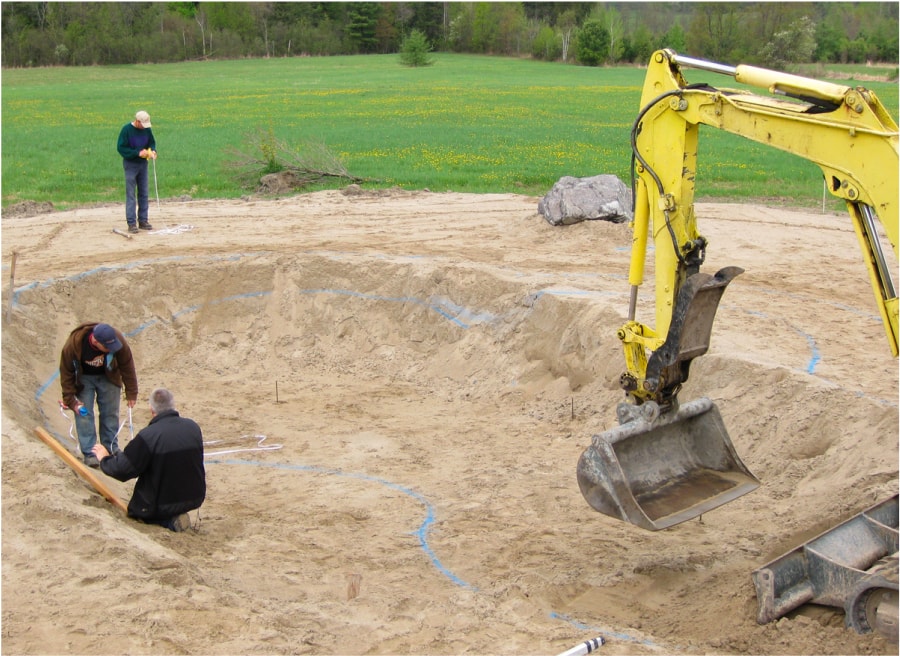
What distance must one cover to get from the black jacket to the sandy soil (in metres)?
0.26

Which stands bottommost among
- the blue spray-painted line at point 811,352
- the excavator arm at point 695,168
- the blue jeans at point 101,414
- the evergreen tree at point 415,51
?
the blue jeans at point 101,414

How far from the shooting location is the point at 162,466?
790cm

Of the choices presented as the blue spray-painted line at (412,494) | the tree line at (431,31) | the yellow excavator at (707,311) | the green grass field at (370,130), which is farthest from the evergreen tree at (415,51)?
the yellow excavator at (707,311)

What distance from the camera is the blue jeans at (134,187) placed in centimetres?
1550

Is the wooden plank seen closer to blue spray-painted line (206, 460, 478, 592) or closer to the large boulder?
blue spray-painted line (206, 460, 478, 592)

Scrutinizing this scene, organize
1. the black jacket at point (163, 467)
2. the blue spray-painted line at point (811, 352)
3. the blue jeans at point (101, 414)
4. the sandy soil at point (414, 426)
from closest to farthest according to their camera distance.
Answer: the sandy soil at point (414, 426) → the black jacket at point (163, 467) → the blue jeans at point (101, 414) → the blue spray-painted line at point (811, 352)

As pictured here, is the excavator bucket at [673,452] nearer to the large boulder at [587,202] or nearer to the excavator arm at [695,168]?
the excavator arm at [695,168]

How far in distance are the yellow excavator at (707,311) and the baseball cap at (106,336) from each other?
176 inches

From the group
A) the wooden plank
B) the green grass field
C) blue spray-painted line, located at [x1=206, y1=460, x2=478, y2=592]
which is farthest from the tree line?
the wooden plank

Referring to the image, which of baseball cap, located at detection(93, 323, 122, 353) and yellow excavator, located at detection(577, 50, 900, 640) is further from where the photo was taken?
baseball cap, located at detection(93, 323, 122, 353)

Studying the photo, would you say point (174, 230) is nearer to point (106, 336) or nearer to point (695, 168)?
point (106, 336)

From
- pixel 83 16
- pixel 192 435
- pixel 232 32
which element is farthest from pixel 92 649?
pixel 232 32

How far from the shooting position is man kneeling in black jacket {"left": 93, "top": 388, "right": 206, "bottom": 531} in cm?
786

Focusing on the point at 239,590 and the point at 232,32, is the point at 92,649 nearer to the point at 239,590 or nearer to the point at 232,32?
the point at 239,590
